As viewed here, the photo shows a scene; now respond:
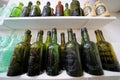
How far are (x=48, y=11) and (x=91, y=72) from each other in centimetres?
50

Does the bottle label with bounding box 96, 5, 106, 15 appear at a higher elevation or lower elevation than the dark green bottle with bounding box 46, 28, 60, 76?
higher

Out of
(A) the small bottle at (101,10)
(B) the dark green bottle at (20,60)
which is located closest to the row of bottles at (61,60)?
(B) the dark green bottle at (20,60)

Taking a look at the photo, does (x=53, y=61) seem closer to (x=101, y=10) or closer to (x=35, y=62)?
(x=35, y=62)

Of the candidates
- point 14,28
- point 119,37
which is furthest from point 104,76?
point 14,28

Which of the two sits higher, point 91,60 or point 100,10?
point 100,10

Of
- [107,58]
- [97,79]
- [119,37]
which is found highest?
[119,37]

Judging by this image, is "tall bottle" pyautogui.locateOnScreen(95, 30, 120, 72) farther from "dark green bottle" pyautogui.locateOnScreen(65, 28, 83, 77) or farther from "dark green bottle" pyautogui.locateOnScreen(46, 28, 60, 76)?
"dark green bottle" pyautogui.locateOnScreen(46, 28, 60, 76)

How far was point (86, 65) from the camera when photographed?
458 mm

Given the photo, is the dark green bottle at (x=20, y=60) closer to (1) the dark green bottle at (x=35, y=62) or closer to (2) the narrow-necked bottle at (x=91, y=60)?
(1) the dark green bottle at (x=35, y=62)

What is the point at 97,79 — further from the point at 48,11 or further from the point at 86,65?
the point at 48,11

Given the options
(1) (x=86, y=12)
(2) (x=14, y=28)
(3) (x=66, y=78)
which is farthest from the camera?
(2) (x=14, y=28)

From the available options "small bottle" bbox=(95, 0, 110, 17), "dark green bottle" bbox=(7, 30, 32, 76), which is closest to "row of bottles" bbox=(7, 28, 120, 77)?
"dark green bottle" bbox=(7, 30, 32, 76)

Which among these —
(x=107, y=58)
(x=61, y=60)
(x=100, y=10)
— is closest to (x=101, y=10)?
(x=100, y=10)

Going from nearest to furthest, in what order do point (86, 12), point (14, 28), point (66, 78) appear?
point (66, 78), point (86, 12), point (14, 28)
